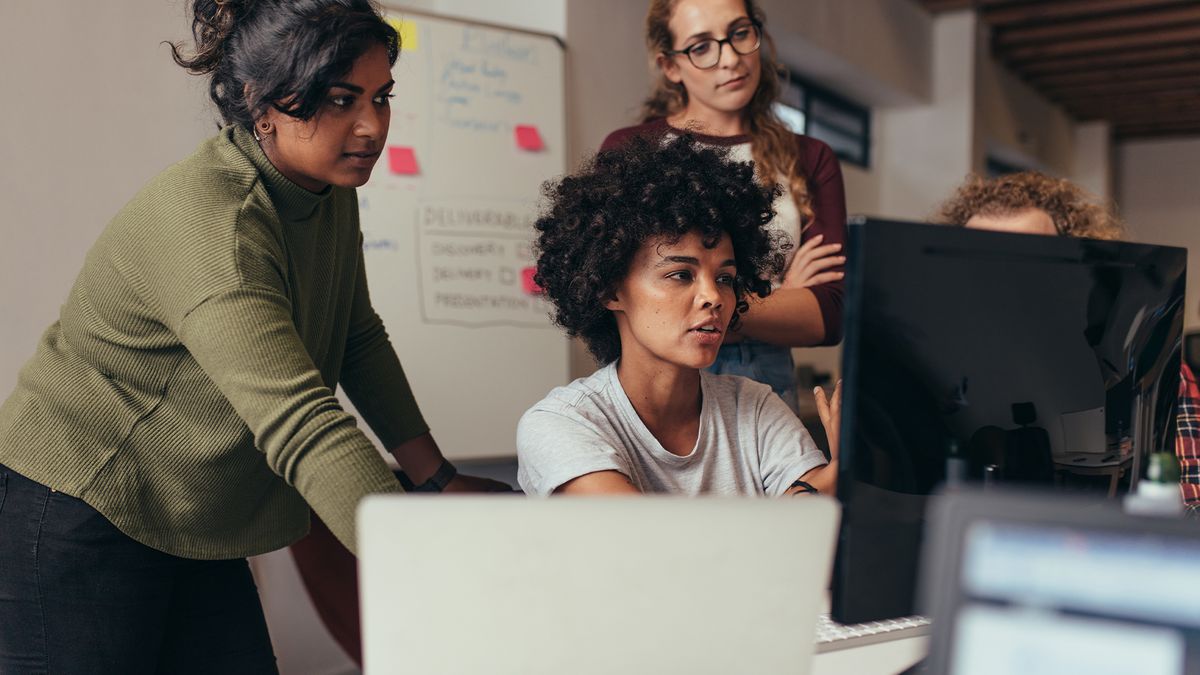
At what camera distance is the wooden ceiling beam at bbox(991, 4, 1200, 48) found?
5922 millimetres

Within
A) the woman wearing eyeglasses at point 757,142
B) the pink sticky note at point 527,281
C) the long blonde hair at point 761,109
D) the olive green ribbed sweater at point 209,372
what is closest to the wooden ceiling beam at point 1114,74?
the pink sticky note at point 527,281

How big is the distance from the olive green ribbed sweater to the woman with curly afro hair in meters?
0.31

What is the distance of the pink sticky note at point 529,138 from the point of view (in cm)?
316

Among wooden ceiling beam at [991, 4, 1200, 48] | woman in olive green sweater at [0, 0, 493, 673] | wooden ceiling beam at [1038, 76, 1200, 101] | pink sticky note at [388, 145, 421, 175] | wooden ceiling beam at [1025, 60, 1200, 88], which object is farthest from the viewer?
wooden ceiling beam at [1038, 76, 1200, 101]

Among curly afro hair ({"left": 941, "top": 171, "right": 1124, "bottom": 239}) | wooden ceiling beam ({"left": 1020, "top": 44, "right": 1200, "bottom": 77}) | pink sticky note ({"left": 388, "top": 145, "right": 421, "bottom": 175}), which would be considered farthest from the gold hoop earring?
wooden ceiling beam ({"left": 1020, "top": 44, "right": 1200, "bottom": 77})

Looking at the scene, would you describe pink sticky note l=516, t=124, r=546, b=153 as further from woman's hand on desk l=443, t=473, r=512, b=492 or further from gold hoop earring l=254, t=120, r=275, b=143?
gold hoop earring l=254, t=120, r=275, b=143

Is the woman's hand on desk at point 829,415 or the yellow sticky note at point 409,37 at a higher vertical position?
the yellow sticky note at point 409,37

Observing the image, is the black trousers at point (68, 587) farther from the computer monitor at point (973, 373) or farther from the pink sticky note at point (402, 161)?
the pink sticky note at point (402, 161)

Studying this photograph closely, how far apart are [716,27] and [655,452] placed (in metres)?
0.86

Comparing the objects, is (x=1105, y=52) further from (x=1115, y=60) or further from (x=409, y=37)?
(x=409, y=37)

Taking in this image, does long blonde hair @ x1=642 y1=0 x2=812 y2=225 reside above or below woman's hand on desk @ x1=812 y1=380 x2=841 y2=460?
above

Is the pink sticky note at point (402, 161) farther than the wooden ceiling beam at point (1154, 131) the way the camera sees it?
No

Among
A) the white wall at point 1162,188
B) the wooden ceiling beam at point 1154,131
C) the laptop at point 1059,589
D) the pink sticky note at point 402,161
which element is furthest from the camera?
the white wall at point 1162,188

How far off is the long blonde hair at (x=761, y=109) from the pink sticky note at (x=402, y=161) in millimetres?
970
